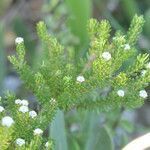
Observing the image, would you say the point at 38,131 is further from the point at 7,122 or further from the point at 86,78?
the point at 86,78

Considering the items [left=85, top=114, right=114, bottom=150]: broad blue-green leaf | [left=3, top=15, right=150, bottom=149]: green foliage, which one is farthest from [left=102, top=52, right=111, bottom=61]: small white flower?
[left=85, top=114, right=114, bottom=150]: broad blue-green leaf

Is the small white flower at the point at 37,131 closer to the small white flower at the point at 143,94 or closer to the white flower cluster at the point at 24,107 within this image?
the white flower cluster at the point at 24,107

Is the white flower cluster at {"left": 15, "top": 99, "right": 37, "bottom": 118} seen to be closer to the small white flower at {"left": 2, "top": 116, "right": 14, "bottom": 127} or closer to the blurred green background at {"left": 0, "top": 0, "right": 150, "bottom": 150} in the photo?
the small white flower at {"left": 2, "top": 116, "right": 14, "bottom": 127}

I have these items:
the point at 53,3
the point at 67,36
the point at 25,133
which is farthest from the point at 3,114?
the point at 53,3

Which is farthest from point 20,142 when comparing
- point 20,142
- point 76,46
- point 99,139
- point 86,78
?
point 76,46

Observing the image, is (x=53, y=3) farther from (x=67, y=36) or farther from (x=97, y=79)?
(x=97, y=79)
